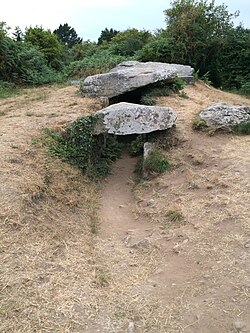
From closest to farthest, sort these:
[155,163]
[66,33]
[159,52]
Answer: [155,163]
[159,52]
[66,33]

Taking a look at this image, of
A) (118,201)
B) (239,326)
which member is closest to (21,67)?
(118,201)

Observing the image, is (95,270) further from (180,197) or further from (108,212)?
(180,197)

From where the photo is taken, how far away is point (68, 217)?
17.5 feet

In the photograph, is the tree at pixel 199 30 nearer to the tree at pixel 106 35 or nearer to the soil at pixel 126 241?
the soil at pixel 126 241

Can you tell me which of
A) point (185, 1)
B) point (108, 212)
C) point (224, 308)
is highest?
point (185, 1)

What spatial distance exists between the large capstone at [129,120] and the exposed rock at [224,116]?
1.17 m

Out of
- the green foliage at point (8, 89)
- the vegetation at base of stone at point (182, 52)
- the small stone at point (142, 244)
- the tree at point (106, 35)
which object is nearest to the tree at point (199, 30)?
the vegetation at base of stone at point (182, 52)

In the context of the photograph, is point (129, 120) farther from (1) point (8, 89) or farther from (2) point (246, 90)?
(2) point (246, 90)

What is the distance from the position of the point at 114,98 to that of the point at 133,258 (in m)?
5.67

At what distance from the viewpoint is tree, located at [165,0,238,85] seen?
1498 cm

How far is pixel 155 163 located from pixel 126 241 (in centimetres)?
219

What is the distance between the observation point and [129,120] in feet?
23.5

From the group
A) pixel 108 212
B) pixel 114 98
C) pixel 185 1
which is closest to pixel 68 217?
pixel 108 212

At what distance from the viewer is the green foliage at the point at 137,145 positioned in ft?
25.4
